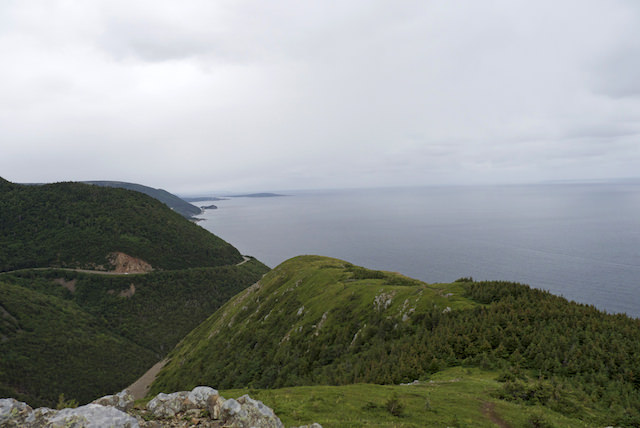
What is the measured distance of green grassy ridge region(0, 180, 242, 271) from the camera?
144 m

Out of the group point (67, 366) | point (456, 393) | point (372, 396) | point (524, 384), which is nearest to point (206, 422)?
point (372, 396)

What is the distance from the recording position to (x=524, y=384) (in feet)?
50.8

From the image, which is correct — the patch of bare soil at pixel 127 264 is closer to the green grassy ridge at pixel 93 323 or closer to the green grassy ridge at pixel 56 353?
the green grassy ridge at pixel 93 323

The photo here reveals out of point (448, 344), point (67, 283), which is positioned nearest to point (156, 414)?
point (448, 344)

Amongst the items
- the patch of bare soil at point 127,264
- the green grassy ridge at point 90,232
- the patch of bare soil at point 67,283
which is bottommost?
the patch of bare soil at point 67,283

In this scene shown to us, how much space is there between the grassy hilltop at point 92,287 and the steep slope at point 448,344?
61.3 meters

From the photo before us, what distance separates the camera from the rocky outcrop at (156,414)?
835cm

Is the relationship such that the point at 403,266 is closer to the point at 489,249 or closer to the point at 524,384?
the point at 489,249

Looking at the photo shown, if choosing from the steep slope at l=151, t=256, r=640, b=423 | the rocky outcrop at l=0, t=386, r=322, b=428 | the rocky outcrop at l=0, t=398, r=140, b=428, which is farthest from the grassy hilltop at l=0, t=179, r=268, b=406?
the rocky outcrop at l=0, t=398, r=140, b=428

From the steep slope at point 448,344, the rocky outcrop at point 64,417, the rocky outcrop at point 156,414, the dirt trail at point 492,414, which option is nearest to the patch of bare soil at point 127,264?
the steep slope at point 448,344

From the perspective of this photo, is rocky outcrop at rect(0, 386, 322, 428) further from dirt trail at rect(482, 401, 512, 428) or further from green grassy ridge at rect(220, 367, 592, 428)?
dirt trail at rect(482, 401, 512, 428)

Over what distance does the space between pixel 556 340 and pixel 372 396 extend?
13.4 m

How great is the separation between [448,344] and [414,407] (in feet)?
31.9

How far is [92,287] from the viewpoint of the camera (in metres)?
128
